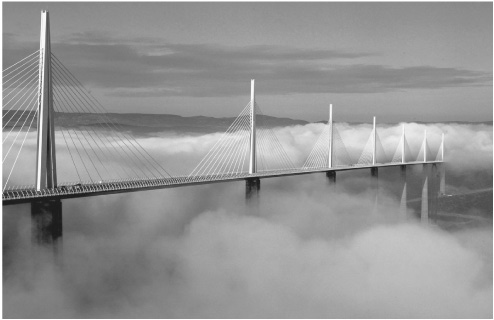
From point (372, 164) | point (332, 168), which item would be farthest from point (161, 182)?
point (372, 164)

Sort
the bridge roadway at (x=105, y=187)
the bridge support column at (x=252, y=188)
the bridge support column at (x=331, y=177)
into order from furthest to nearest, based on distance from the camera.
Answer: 1. the bridge support column at (x=331, y=177)
2. the bridge support column at (x=252, y=188)
3. the bridge roadway at (x=105, y=187)

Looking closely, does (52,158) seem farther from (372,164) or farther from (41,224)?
(372,164)

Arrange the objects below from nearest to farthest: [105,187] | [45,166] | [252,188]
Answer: [45,166] < [105,187] < [252,188]

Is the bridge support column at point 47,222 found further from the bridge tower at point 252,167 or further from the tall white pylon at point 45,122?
the bridge tower at point 252,167

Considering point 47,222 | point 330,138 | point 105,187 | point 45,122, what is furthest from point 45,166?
point 330,138

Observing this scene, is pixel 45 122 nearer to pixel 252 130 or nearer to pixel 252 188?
pixel 252 188

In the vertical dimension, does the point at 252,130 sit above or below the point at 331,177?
above

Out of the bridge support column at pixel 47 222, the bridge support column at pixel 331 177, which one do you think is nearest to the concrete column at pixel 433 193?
the bridge support column at pixel 331 177
